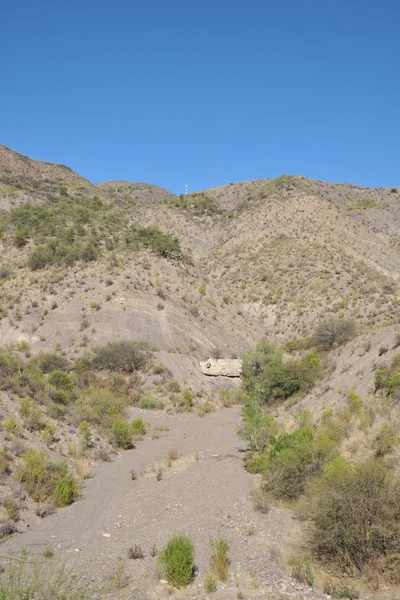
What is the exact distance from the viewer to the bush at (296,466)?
1134 centimetres

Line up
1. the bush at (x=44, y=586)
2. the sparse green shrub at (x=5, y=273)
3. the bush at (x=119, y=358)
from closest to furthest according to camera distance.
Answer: the bush at (x=44, y=586)
the bush at (x=119, y=358)
the sparse green shrub at (x=5, y=273)

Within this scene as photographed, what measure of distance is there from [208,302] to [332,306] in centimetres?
1253

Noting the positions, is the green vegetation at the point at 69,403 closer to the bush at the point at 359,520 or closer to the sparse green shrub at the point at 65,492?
the sparse green shrub at the point at 65,492

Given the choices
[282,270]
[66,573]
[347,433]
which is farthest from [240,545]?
[282,270]

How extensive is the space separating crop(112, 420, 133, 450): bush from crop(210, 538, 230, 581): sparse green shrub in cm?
1054

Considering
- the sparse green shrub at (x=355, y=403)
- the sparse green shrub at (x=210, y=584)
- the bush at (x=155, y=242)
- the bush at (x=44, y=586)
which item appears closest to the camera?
the bush at (x=44, y=586)

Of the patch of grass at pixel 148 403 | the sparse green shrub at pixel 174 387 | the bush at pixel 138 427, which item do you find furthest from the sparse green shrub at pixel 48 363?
the bush at pixel 138 427

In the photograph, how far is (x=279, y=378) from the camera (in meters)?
23.6

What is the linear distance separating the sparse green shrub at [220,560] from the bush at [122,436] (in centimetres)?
1054

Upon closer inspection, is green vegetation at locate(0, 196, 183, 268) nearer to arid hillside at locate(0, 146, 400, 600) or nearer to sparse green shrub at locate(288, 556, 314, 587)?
arid hillside at locate(0, 146, 400, 600)

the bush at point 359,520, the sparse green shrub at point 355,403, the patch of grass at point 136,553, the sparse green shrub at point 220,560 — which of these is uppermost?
the sparse green shrub at point 355,403

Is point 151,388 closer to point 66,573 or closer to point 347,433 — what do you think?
point 347,433

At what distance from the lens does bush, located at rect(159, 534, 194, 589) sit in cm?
772

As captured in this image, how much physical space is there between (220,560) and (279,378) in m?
15.9
